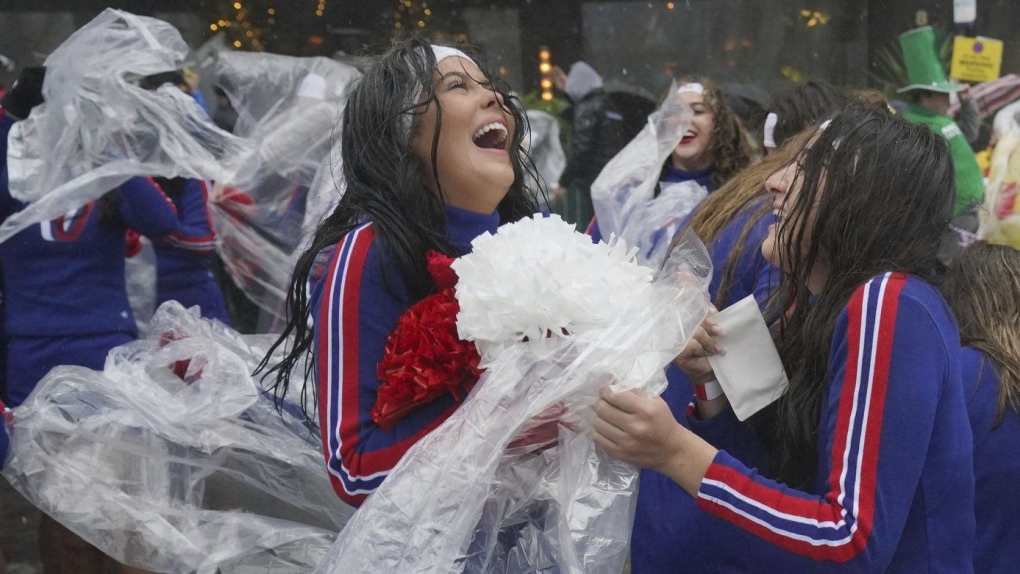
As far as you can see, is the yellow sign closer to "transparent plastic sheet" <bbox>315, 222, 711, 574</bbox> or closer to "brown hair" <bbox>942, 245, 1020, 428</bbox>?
"brown hair" <bbox>942, 245, 1020, 428</bbox>

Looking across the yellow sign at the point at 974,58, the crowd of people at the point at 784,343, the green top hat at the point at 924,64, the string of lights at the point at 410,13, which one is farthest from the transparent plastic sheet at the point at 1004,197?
the string of lights at the point at 410,13

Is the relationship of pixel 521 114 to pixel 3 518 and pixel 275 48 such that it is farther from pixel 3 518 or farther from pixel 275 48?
pixel 275 48


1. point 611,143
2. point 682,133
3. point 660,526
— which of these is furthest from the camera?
point 611,143

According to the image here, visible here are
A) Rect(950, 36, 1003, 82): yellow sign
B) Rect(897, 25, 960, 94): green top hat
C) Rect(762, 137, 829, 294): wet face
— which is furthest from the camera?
Rect(950, 36, 1003, 82): yellow sign

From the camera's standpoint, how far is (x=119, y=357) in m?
3.03

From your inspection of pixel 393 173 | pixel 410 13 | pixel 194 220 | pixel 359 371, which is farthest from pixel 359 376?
pixel 410 13

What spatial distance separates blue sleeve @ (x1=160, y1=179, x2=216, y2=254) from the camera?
4.11 m

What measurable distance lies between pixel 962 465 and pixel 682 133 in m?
2.70

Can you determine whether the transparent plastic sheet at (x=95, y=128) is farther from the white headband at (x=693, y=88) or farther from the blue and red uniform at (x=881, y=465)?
the blue and red uniform at (x=881, y=465)

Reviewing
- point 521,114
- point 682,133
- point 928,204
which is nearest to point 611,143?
point 682,133

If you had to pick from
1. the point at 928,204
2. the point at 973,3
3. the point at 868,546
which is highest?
the point at 928,204

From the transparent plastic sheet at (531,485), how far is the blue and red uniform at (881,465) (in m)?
0.16

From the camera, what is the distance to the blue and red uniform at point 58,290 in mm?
3529

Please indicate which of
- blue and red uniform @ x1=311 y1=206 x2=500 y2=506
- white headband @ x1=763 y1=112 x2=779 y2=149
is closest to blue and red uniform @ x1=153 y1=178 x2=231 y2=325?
white headband @ x1=763 y1=112 x2=779 y2=149
